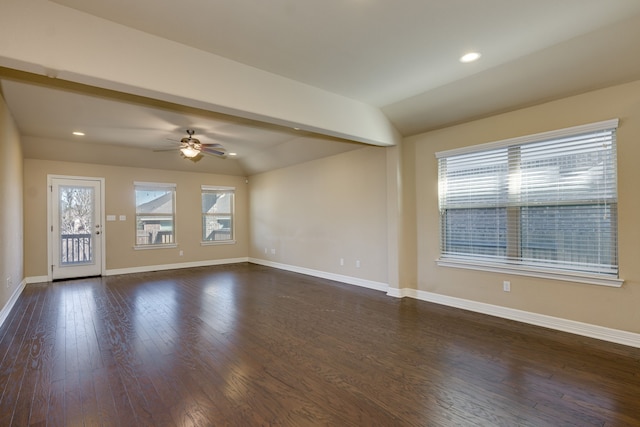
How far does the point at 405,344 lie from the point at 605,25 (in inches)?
130

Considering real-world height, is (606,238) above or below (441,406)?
above

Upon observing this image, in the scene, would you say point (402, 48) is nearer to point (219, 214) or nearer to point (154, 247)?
point (219, 214)

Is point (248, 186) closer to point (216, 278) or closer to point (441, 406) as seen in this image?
point (216, 278)

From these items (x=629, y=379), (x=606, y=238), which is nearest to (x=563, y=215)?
(x=606, y=238)

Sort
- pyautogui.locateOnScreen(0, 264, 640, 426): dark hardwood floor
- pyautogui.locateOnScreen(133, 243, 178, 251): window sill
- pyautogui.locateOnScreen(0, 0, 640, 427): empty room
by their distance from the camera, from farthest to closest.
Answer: pyautogui.locateOnScreen(133, 243, 178, 251): window sill
pyautogui.locateOnScreen(0, 0, 640, 427): empty room
pyautogui.locateOnScreen(0, 264, 640, 426): dark hardwood floor

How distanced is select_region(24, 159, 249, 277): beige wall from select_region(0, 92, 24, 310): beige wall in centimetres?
91

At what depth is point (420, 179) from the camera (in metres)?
4.75

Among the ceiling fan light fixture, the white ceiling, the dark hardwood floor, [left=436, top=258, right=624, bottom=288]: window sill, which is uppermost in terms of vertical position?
the white ceiling

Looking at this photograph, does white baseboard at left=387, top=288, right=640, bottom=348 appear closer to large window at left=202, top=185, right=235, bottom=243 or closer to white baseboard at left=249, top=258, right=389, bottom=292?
white baseboard at left=249, top=258, right=389, bottom=292

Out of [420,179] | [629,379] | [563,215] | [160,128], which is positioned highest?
[160,128]

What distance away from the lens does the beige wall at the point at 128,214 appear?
6.07 m

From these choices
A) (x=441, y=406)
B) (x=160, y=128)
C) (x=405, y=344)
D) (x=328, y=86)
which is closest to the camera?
(x=441, y=406)

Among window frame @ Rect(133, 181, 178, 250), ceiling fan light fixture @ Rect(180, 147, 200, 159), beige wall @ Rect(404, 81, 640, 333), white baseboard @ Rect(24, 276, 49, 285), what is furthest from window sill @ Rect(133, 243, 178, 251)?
beige wall @ Rect(404, 81, 640, 333)

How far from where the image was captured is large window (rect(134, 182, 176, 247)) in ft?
24.0
